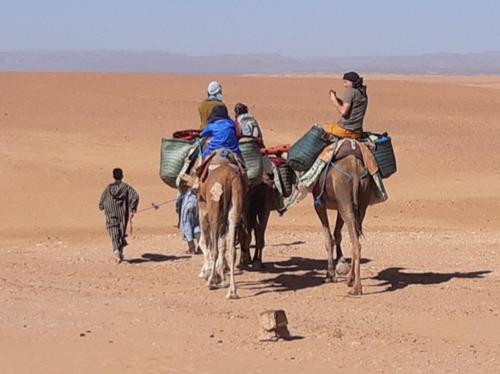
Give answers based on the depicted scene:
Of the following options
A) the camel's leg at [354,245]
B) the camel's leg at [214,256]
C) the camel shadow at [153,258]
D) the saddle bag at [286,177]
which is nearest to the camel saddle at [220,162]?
the camel's leg at [214,256]

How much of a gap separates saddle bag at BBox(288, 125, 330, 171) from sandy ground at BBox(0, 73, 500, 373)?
1.52m

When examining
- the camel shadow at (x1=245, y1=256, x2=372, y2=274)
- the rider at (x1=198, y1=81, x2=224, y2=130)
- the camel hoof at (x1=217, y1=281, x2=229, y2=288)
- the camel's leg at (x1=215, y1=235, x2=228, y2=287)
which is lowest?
the camel shadow at (x1=245, y1=256, x2=372, y2=274)

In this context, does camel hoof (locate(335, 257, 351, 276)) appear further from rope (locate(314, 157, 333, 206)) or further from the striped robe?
the striped robe

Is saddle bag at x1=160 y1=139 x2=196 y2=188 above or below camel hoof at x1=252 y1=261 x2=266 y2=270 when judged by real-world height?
above

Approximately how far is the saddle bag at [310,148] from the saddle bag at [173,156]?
4.50 feet

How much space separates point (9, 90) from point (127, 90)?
A: 15.4 ft

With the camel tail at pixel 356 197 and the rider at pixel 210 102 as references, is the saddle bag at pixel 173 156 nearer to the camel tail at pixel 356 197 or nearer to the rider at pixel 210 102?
the rider at pixel 210 102

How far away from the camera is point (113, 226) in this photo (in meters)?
16.5

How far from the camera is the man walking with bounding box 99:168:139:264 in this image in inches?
647

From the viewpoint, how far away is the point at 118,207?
54.0ft

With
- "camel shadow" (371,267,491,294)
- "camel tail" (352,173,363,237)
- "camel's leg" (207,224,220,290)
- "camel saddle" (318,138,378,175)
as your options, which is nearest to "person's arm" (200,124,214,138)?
"camel's leg" (207,224,220,290)

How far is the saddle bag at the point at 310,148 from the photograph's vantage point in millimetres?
14062

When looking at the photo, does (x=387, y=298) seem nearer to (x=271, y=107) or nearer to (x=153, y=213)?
(x=153, y=213)

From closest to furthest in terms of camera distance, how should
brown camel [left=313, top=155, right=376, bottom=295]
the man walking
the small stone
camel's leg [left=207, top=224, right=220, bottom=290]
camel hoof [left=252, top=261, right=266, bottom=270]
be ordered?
the small stone < camel's leg [left=207, top=224, right=220, bottom=290] < brown camel [left=313, top=155, right=376, bottom=295] < camel hoof [left=252, top=261, right=266, bottom=270] < the man walking
